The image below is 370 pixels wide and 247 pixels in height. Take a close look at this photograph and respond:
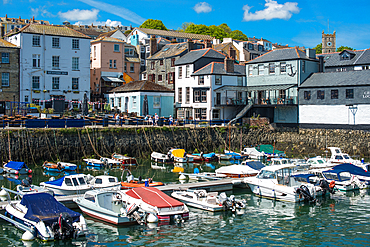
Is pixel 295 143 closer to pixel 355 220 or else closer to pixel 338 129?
pixel 338 129

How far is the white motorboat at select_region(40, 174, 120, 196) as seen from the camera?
84.8ft

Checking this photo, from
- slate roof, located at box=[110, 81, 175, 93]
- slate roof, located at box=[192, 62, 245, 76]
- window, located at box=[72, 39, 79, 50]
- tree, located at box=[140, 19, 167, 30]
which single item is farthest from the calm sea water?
tree, located at box=[140, 19, 167, 30]

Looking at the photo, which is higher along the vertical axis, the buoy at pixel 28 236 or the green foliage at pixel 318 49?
the green foliage at pixel 318 49

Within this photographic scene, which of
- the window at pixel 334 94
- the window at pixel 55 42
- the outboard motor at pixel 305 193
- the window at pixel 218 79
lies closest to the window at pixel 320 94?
the window at pixel 334 94

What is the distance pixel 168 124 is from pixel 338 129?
73.6ft

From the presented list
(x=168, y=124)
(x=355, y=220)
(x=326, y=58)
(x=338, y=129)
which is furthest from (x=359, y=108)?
(x=355, y=220)

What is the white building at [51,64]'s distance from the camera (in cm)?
5600

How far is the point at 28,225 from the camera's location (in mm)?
18594

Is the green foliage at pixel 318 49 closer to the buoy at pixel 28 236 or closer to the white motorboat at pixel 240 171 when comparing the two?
the white motorboat at pixel 240 171

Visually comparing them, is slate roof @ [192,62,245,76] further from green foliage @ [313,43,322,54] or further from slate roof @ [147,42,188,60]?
green foliage @ [313,43,322,54]

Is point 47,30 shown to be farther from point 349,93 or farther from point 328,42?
point 328,42

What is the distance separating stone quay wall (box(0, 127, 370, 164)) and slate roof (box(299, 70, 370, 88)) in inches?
242

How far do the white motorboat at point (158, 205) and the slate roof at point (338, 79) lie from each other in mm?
36180

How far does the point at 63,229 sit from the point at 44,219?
3.96ft
